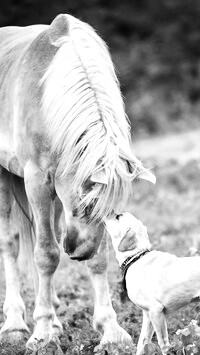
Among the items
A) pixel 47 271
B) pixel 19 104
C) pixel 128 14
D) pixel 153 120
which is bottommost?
pixel 153 120

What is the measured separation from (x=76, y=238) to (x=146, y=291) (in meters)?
0.64

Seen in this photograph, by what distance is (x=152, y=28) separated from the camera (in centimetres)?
2055

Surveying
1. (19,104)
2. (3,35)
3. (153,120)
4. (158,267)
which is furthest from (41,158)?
(153,120)

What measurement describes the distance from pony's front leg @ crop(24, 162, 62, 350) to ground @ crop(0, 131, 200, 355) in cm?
13

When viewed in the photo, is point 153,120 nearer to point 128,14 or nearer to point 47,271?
point 128,14

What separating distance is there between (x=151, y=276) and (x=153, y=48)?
640 inches

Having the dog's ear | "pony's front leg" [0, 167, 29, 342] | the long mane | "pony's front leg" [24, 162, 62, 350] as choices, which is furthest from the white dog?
"pony's front leg" [0, 167, 29, 342]

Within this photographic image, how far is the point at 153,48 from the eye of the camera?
20.3 metres

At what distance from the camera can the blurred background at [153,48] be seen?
1966 centimetres

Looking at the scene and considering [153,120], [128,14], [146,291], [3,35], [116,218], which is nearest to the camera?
[146,291]

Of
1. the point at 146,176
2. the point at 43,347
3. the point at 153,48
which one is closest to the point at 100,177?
the point at 146,176

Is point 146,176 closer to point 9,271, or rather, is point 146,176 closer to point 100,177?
point 100,177

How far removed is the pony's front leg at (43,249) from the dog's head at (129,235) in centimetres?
70

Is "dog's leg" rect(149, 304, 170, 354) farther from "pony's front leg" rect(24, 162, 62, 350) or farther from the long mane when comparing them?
"pony's front leg" rect(24, 162, 62, 350)
